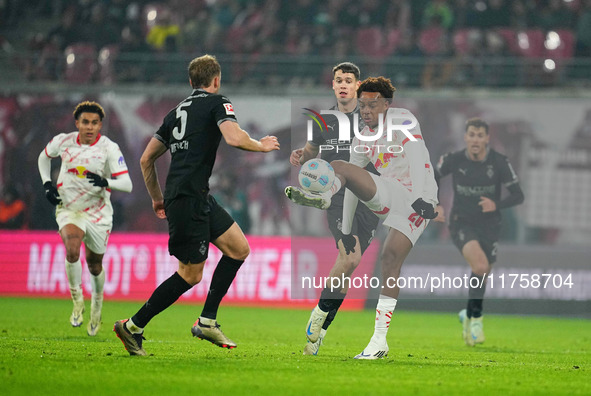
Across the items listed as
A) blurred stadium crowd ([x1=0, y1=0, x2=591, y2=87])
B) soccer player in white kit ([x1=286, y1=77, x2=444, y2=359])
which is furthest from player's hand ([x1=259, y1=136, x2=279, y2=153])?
blurred stadium crowd ([x1=0, y1=0, x2=591, y2=87])

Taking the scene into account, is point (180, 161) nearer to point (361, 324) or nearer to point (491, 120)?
point (361, 324)

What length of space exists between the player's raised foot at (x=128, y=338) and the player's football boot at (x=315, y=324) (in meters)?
1.67

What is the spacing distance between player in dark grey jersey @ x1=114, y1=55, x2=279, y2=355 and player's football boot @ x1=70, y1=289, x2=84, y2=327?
312 centimetres

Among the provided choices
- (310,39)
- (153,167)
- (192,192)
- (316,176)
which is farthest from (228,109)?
(310,39)

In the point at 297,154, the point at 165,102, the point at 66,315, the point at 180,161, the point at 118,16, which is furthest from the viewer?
the point at 118,16

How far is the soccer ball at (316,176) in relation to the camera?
28.2ft

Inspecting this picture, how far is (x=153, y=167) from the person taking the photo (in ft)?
26.7

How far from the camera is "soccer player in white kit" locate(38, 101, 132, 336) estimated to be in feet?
36.0

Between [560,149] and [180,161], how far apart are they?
41.1ft

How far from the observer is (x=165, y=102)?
2031cm

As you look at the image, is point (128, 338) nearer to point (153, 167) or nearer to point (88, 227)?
point (153, 167)

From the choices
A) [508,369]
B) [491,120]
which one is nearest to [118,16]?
[491,120]

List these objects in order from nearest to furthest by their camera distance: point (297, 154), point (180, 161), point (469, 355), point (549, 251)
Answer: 1. point (180, 161)
2. point (297, 154)
3. point (469, 355)
4. point (549, 251)

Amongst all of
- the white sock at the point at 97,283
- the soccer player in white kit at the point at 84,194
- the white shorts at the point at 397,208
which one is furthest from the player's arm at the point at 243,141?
the white sock at the point at 97,283
